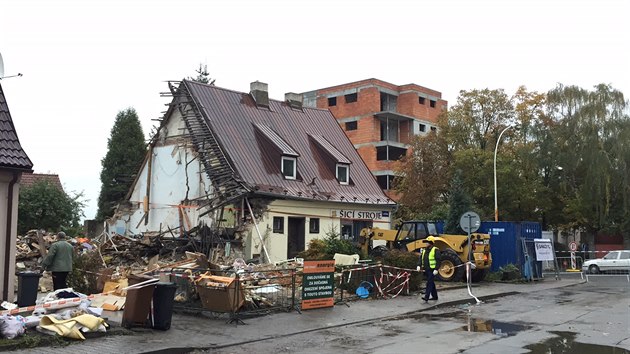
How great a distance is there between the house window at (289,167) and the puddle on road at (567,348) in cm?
1944

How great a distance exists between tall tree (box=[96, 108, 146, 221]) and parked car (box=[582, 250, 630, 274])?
1347 inches

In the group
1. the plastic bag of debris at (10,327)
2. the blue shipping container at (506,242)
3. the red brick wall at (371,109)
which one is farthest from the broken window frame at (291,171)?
the red brick wall at (371,109)

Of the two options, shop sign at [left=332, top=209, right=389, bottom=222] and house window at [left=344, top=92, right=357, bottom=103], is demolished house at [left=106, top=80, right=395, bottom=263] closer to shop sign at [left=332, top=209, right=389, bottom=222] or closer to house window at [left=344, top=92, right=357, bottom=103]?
shop sign at [left=332, top=209, right=389, bottom=222]

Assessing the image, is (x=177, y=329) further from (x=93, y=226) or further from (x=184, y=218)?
(x=93, y=226)

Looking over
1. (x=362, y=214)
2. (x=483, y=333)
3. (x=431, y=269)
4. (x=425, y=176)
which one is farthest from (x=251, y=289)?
(x=425, y=176)

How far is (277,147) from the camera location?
29.5 meters

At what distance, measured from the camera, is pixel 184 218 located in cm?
2833

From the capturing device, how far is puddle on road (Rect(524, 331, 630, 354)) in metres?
10.0

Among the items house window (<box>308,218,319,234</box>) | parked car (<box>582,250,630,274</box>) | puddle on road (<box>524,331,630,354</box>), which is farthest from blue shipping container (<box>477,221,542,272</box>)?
puddle on road (<box>524,331,630,354</box>)

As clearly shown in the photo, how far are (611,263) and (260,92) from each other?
24334mm

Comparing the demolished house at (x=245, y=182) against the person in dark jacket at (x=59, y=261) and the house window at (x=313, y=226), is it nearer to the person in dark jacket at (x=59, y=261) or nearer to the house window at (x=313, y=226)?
the house window at (x=313, y=226)

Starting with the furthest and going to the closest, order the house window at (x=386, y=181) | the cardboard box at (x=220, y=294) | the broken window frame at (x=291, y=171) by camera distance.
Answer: the house window at (x=386, y=181) < the broken window frame at (x=291, y=171) < the cardboard box at (x=220, y=294)

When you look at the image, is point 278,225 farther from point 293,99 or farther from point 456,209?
point 293,99

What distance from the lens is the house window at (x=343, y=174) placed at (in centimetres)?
Result: 3243
